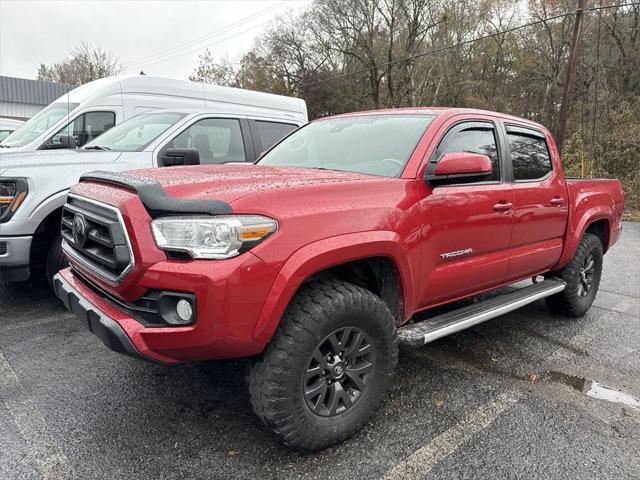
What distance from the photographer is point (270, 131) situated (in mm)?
6125

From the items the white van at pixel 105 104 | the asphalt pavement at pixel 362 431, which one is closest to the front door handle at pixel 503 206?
the asphalt pavement at pixel 362 431

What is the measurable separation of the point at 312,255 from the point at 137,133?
3.96m

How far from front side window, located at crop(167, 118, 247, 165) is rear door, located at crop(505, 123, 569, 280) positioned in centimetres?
329

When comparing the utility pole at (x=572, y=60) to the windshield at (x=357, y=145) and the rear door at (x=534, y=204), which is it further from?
the windshield at (x=357, y=145)

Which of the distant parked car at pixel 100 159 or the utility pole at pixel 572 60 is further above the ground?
the utility pole at pixel 572 60

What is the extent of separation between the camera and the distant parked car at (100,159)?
12.8 feet

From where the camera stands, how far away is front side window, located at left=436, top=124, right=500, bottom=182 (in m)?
3.10

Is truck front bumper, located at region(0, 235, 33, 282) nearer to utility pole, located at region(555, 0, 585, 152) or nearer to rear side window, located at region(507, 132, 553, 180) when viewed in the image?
rear side window, located at region(507, 132, 553, 180)

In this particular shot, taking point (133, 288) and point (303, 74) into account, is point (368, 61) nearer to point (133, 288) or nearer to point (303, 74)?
point (303, 74)

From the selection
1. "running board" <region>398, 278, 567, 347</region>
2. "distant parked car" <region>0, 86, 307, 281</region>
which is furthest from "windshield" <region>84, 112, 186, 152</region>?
"running board" <region>398, 278, 567, 347</region>

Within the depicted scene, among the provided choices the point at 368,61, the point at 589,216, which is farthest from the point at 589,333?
the point at 368,61

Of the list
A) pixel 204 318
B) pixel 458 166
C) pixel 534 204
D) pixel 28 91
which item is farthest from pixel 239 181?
pixel 28 91

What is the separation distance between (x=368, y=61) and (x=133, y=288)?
32.2m

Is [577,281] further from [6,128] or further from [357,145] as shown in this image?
[6,128]
